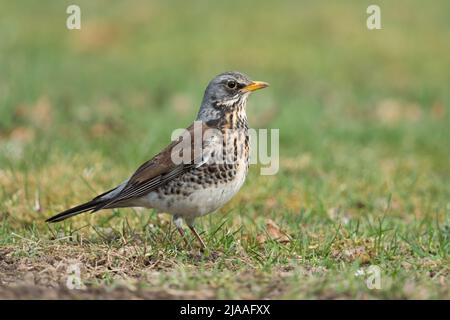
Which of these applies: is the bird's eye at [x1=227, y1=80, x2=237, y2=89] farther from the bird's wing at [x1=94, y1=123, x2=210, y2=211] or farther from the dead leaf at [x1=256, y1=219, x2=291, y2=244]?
the dead leaf at [x1=256, y1=219, x2=291, y2=244]

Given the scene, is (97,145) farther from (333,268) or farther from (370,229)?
(333,268)

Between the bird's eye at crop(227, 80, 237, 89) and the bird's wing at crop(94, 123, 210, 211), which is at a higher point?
the bird's eye at crop(227, 80, 237, 89)

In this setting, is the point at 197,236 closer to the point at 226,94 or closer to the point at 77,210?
the point at 77,210

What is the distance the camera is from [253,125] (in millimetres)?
11008

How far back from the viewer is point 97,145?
9.40 metres

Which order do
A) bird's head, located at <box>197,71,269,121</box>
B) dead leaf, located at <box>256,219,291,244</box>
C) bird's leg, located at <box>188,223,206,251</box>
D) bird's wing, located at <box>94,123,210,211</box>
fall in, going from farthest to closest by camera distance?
bird's head, located at <box>197,71,269,121</box>
dead leaf, located at <box>256,219,291,244</box>
bird's wing, located at <box>94,123,210,211</box>
bird's leg, located at <box>188,223,206,251</box>

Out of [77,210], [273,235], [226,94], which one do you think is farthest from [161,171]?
[273,235]

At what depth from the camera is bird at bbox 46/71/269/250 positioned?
19.6 feet

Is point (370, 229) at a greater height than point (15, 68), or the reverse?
point (15, 68)

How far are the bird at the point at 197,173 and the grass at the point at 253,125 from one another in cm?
26

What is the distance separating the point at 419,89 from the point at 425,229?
21.6 ft

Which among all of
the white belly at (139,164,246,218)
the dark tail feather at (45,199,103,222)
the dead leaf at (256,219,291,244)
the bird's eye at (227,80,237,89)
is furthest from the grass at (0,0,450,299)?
the bird's eye at (227,80,237,89)

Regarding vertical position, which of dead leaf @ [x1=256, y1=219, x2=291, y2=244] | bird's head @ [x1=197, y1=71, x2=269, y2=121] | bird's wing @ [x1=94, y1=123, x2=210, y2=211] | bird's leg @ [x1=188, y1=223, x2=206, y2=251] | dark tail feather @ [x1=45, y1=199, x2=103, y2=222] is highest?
bird's head @ [x1=197, y1=71, x2=269, y2=121]
